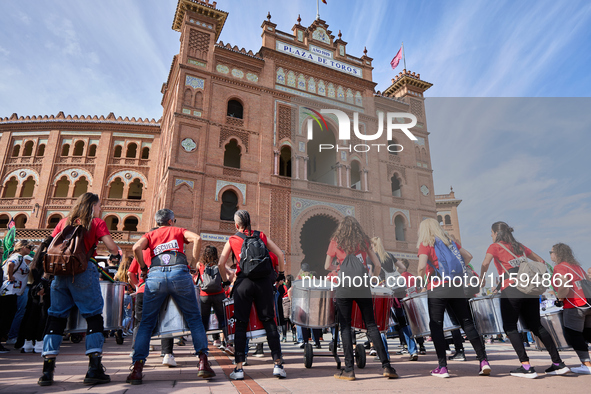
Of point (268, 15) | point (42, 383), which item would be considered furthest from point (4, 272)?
point (268, 15)

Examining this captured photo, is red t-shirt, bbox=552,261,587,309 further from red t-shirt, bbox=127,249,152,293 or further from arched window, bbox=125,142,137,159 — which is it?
arched window, bbox=125,142,137,159

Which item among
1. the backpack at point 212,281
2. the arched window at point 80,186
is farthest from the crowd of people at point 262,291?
the arched window at point 80,186

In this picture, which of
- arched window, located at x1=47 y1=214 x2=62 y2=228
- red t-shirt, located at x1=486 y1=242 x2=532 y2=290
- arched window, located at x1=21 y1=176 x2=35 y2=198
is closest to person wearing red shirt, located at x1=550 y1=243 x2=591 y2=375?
red t-shirt, located at x1=486 y1=242 x2=532 y2=290

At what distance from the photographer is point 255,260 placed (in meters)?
3.69

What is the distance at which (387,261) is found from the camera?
20.4 ft

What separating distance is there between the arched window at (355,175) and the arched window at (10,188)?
2223 centimetres

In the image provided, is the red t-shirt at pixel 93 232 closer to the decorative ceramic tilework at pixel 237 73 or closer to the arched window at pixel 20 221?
the decorative ceramic tilework at pixel 237 73

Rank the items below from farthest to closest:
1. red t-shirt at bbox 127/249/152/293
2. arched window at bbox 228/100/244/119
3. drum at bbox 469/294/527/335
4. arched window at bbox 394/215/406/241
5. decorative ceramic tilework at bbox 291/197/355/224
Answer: arched window at bbox 394/215/406/241 → arched window at bbox 228/100/244/119 → decorative ceramic tilework at bbox 291/197/355/224 → drum at bbox 469/294/527/335 → red t-shirt at bbox 127/249/152/293

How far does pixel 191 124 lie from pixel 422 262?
16.3 m

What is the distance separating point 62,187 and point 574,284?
90.5 ft

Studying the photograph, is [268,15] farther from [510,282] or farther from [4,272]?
[510,282]

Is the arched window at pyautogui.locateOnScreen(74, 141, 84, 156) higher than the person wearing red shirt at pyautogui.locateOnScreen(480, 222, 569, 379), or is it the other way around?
the arched window at pyautogui.locateOnScreen(74, 141, 84, 156)

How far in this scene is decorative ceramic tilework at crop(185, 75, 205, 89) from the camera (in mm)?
18837

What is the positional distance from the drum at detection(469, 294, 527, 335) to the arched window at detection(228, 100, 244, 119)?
1796 cm
